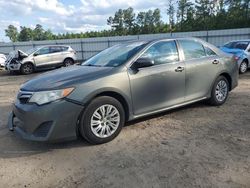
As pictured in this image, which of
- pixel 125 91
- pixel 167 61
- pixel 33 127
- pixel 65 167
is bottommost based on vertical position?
pixel 65 167

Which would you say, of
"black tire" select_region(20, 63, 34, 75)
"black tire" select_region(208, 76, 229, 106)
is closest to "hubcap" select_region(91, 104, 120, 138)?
"black tire" select_region(208, 76, 229, 106)

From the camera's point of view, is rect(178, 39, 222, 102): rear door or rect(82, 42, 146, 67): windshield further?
rect(178, 39, 222, 102): rear door

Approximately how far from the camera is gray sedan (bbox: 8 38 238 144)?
14.7 feet

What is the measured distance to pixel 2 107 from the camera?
785 cm

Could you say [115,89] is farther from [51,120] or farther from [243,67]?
[243,67]

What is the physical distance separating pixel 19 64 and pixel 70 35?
53.5 meters

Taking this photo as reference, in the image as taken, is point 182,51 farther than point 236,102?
No

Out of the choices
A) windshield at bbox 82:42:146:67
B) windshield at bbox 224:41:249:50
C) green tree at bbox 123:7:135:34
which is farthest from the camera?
green tree at bbox 123:7:135:34

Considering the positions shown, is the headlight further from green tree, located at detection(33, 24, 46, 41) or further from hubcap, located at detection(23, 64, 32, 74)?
green tree, located at detection(33, 24, 46, 41)

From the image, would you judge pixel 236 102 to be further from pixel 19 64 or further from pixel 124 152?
pixel 19 64

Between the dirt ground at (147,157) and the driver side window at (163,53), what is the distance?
1.14 m

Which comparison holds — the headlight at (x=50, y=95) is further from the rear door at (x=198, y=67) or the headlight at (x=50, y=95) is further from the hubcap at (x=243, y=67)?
the hubcap at (x=243, y=67)

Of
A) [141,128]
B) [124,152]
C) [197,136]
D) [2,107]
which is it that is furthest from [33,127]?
[2,107]

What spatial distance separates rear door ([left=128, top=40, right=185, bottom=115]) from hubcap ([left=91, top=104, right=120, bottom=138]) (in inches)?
16.5
